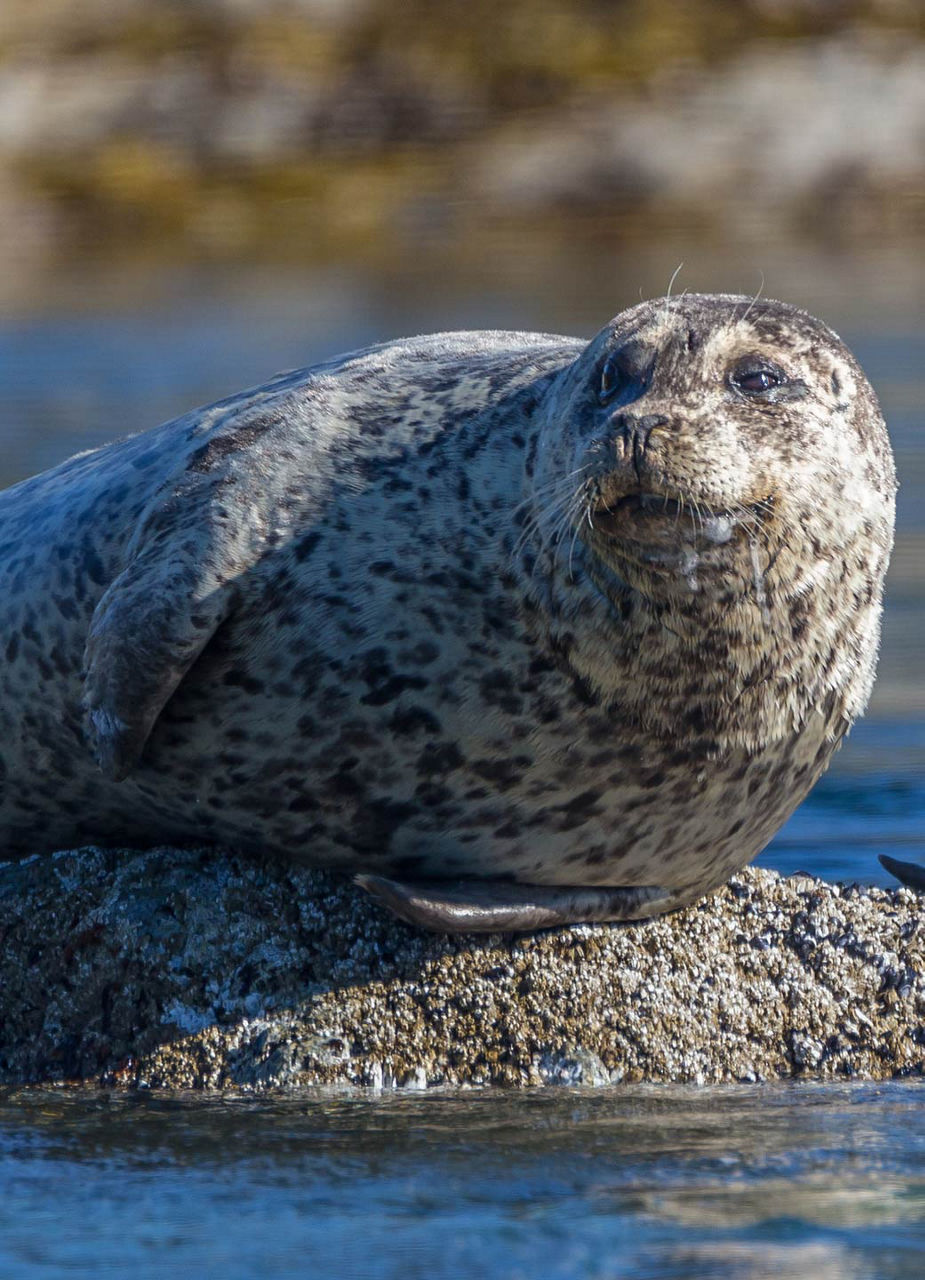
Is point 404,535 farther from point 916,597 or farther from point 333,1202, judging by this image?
point 916,597

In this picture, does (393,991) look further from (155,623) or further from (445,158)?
(445,158)

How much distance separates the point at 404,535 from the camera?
4699mm

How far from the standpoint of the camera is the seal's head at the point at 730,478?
13.4 ft

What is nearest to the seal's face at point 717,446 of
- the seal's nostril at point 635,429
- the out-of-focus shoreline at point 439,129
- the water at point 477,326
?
the seal's nostril at point 635,429

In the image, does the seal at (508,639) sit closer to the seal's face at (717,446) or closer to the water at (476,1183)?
the seal's face at (717,446)

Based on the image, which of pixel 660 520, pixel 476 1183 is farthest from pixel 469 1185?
pixel 660 520

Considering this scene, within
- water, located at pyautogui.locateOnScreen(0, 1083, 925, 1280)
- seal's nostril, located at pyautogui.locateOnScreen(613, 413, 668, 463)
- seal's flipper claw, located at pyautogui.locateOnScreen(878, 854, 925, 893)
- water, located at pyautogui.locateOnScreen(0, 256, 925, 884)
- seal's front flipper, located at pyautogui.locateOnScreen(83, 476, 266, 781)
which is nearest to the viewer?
water, located at pyautogui.locateOnScreen(0, 1083, 925, 1280)

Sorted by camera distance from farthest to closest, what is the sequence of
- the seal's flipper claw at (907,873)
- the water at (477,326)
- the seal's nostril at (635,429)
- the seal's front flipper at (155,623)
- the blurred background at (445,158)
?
the blurred background at (445,158), the water at (477,326), the seal's flipper claw at (907,873), the seal's front flipper at (155,623), the seal's nostril at (635,429)

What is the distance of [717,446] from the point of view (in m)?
4.10

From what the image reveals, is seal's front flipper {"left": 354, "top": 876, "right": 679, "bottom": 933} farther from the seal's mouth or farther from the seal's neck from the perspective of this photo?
the seal's mouth

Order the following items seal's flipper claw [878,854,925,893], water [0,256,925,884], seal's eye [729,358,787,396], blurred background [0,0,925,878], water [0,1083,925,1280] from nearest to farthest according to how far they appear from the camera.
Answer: water [0,1083,925,1280]
seal's eye [729,358,787,396]
seal's flipper claw [878,854,925,893]
water [0,256,925,884]
blurred background [0,0,925,878]

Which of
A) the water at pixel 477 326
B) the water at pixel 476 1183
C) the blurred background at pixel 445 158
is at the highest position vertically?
the blurred background at pixel 445 158

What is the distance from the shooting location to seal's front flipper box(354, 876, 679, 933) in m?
4.40

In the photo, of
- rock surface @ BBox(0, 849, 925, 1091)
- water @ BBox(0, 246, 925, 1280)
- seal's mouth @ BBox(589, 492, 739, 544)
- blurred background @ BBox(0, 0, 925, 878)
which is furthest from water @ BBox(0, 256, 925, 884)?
seal's mouth @ BBox(589, 492, 739, 544)
